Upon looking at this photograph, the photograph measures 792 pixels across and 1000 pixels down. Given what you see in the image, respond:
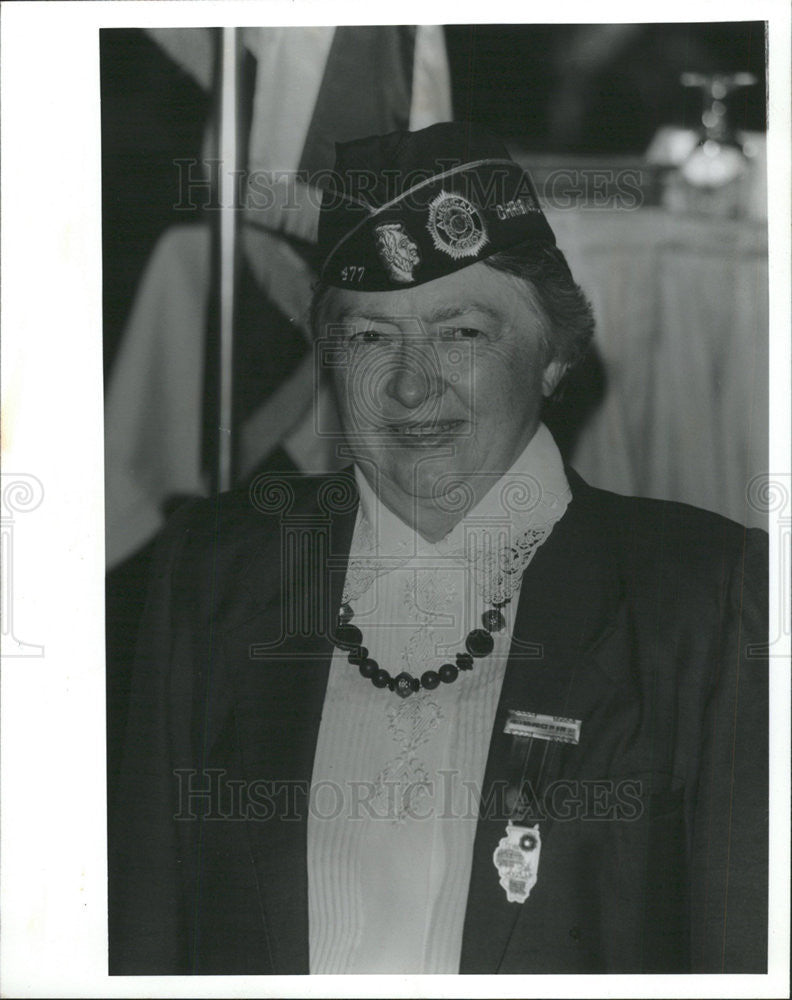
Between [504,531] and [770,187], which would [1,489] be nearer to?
[504,531]

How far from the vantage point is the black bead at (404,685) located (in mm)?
1346

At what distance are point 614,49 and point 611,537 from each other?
2.09ft

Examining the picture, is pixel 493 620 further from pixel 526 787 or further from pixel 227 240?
pixel 227 240

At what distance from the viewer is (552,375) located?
136 centimetres

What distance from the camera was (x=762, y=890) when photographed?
1384 mm

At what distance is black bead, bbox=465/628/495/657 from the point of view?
53.1 inches

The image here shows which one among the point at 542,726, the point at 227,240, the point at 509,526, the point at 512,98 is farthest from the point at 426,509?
the point at 512,98

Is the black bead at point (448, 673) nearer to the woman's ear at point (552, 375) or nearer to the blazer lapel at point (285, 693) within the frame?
the blazer lapel at point (285, 693)

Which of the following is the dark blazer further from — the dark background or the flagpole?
the dark background

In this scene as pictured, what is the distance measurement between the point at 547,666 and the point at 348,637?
0.86ft

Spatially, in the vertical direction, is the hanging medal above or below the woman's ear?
below

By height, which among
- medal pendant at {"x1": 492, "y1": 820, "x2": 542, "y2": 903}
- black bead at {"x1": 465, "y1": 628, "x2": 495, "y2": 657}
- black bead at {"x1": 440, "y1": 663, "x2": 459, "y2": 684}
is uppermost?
black bead at {"x1": 465, "y1": 628, "x2": 495, "y2": 657}

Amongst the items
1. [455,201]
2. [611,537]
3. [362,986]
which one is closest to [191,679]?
[362,986]

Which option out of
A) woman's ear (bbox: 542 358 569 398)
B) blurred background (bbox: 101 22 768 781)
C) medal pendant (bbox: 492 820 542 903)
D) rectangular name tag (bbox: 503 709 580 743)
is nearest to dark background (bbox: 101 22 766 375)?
blurred background (bbox: 101 22 768 781)
